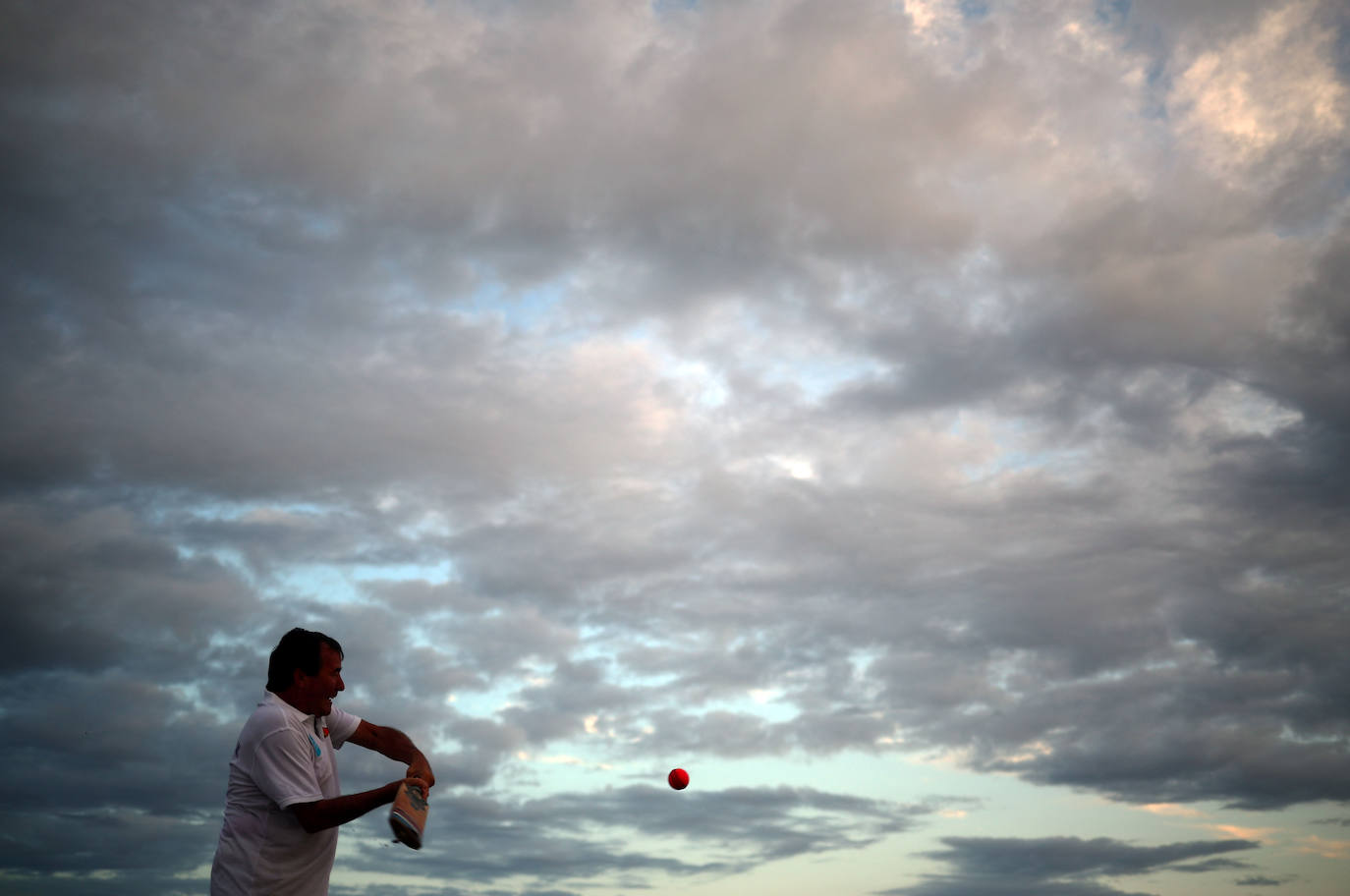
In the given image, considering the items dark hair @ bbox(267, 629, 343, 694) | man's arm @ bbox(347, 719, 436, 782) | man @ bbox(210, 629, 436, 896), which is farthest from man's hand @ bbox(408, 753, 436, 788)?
dark hair @ bbox(267, 629, 343, 694)

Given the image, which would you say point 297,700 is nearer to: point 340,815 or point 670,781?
point 340,815

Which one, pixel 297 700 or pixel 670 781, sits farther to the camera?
pixel 670 781

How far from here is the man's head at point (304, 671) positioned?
35.0 ft

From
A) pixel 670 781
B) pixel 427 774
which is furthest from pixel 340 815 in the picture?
pixel 670 781

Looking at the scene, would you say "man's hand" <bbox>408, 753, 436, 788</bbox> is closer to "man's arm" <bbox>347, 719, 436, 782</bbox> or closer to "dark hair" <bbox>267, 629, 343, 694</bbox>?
"man's arm" <bbox>347, 719, 436, 782</bbox>

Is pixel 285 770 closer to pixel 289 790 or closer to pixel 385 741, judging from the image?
pixel 289 790

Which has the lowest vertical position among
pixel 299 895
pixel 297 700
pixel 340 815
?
pixel 299 895

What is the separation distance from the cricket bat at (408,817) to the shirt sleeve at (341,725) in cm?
221

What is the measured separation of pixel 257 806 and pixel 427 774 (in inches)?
66.9

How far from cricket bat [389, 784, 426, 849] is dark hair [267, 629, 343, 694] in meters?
1.87

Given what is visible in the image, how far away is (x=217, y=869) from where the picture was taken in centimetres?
1010

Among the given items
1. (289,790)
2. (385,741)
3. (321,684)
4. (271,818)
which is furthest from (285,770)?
(385,741)

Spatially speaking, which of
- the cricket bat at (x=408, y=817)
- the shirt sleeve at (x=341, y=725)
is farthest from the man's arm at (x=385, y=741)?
the cricket bat at (x=408, y=817)

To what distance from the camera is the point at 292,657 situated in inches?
420
